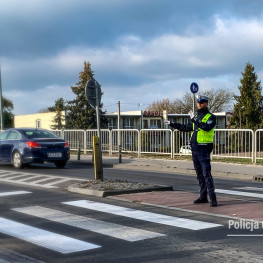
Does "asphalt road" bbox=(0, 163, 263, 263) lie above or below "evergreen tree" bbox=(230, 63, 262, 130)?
below

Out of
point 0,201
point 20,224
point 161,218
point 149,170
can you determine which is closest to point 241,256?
point 161,218

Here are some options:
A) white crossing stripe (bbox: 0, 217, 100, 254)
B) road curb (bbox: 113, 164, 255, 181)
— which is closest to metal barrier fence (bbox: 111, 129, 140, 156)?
road curb (bbox: 113, 164, 255, 181)

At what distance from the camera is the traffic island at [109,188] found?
379 inches

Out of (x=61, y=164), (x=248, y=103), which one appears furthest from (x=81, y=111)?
(x=61, y=164)

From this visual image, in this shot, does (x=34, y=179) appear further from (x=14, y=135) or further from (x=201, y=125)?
(x=201, y=125)

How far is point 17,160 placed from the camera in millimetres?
16531

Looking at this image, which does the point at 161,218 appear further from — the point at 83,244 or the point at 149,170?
the point at 149,170

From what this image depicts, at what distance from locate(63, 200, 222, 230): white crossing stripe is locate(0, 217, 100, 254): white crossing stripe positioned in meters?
1.51

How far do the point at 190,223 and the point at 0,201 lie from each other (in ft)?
13.6

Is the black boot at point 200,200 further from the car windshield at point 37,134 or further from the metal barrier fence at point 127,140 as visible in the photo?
the metal barrier fence at point 127,140

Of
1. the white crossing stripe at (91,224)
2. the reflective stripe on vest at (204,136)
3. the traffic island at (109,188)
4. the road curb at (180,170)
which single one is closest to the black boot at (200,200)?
the reflective stripe on vest at (204,136)

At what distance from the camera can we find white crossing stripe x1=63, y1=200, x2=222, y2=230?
6.79 meters

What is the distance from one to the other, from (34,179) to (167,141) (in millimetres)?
8783

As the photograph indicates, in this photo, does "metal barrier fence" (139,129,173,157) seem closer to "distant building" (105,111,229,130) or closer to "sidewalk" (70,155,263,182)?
"sidewalk" (70,155,263,182)
